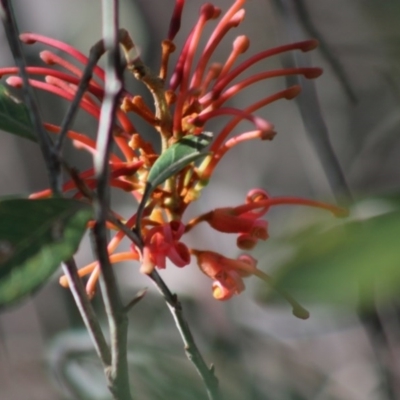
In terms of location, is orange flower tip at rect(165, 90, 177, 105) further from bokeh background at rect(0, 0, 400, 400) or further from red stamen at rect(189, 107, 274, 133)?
bokeh background at rect(0, 0, 400, 400)

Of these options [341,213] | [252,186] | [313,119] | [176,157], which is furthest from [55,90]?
[252,186]

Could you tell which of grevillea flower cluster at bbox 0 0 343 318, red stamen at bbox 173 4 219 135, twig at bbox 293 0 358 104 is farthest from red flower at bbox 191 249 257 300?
twig at bbox 293 0 358 104

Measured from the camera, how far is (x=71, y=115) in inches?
18.4

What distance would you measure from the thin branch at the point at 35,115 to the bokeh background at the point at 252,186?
0.38 meters

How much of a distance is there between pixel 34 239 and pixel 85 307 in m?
0.10

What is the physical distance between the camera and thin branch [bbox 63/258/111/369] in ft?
1.64

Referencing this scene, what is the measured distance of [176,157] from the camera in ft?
1.73

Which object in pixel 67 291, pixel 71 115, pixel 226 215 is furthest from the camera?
pixel 67 291

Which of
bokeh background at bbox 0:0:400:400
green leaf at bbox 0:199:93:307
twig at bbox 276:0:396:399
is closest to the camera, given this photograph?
green leaf at bbox 0:199:93:307

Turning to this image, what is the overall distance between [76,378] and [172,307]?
0.36m

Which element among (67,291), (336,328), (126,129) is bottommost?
(336,328)

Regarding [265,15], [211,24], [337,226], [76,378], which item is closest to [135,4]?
[211,24]

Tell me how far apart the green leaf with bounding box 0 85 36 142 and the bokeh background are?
13.6 inches

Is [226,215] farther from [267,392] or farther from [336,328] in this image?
[336,328]
